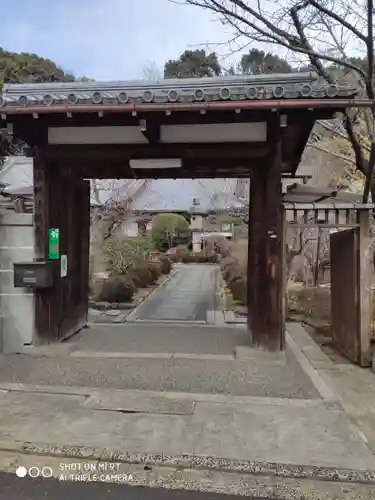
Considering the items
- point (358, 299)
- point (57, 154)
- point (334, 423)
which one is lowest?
point (334, 423)

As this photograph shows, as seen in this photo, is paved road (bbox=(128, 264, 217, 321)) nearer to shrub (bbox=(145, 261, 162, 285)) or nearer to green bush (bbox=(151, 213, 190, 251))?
shrub (bbox=(145, 261, 162, 285))

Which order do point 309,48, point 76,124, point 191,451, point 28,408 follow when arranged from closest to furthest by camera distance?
point 191,451
point 28,408
point 76,124
point 309,48

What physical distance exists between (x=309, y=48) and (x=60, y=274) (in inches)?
252

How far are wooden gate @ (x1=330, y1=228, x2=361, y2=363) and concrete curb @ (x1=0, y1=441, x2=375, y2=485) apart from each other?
406 centimetres

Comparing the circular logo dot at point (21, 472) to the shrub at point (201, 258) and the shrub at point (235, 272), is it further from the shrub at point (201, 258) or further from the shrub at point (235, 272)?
the shrub at point (201, 258)

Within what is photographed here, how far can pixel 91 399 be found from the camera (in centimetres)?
537

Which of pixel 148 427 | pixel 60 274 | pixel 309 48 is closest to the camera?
pixel 148 427

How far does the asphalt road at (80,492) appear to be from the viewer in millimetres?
3461

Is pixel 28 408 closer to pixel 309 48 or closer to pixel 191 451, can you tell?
pixel 191 451

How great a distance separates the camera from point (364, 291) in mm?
7453

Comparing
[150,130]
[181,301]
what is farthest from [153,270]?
[150,130]

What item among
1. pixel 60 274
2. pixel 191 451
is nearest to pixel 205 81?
pixel 60 274

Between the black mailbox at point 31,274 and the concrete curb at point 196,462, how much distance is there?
11.1 ft

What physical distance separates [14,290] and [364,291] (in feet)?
19.2
